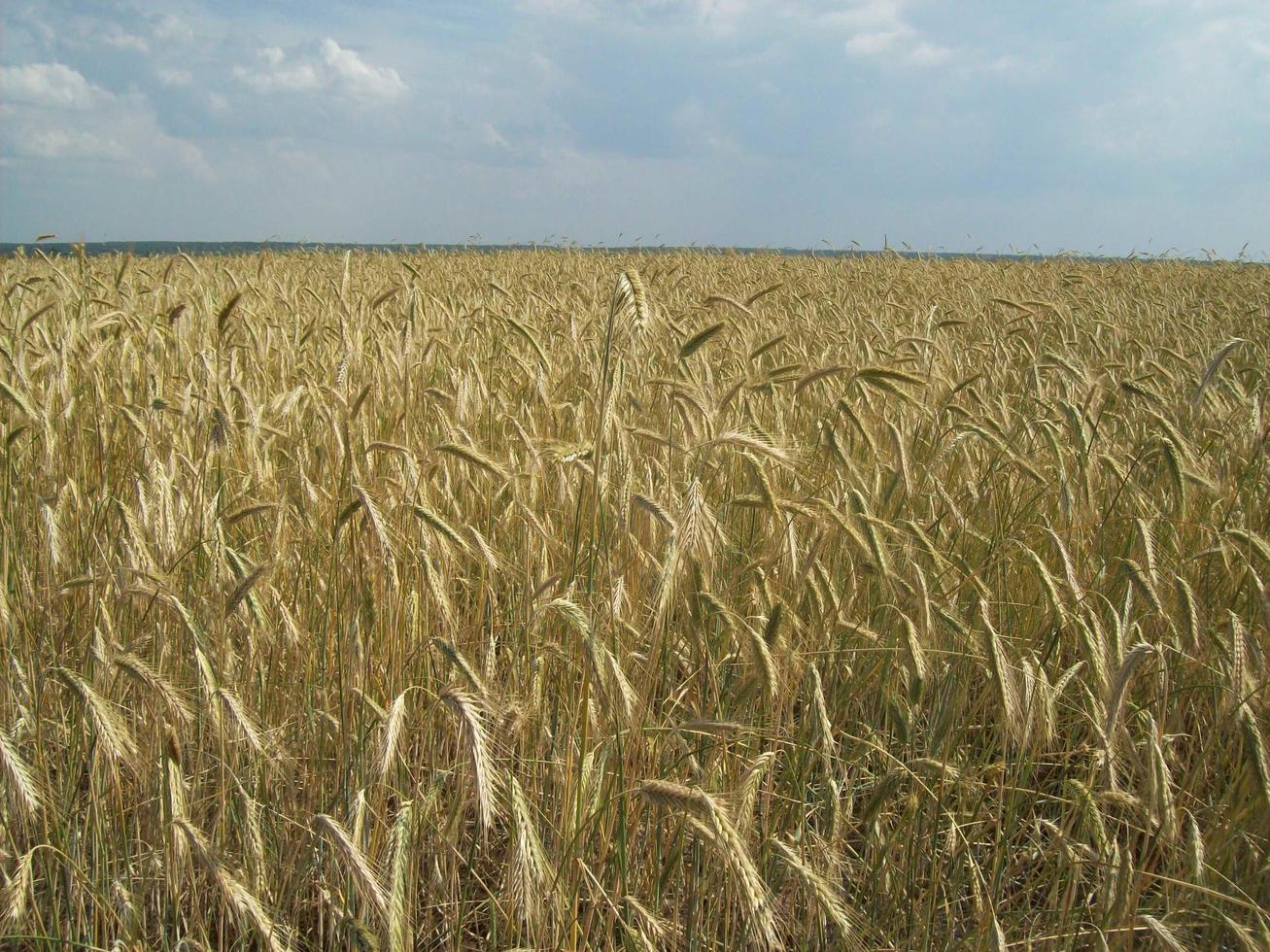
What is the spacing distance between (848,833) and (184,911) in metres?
1.38

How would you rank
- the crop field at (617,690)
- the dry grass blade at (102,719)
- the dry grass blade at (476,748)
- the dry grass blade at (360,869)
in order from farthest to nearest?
the crop field at (617,690), the dry grass blade at (102,719), the dry grass blade at (360,869), the dry grass blade at (476,748)

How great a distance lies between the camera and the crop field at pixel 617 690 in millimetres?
1390

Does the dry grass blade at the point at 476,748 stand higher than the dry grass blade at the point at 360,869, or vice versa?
the dry grass blade at the point at 476,748

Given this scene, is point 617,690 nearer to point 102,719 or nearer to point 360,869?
point 360,869

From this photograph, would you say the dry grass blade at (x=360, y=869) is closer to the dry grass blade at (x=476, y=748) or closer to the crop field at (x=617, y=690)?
the crop field at (x=617, y=690)

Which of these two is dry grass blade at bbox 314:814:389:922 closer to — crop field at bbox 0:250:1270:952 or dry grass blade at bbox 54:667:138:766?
crop field at bbox 0:250:1270:952

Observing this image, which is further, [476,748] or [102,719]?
[102,719]

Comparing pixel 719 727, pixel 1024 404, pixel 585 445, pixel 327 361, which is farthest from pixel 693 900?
pixel 327 361

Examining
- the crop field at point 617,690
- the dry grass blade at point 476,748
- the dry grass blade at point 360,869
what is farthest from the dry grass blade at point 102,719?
the dry grass blade at point 476,748

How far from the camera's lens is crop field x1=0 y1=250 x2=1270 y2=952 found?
4.56 ft

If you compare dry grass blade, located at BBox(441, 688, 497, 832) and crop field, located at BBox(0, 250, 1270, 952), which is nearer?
dry grass blade, located at BBox(441, 688, 497, 832)

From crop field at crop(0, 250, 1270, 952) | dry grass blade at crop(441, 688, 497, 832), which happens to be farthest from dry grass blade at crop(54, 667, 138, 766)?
dry grass blade at crop(441, 688, 497, 832)

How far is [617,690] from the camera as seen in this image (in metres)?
1.35

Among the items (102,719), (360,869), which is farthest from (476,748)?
(102,719)
